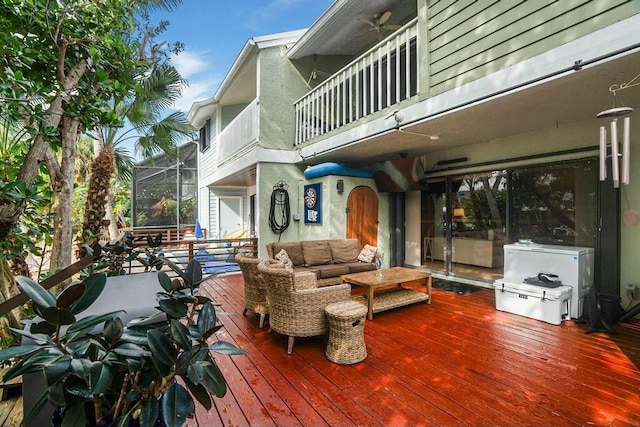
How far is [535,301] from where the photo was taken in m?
4.07

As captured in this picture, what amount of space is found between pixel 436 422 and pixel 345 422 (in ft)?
2.06

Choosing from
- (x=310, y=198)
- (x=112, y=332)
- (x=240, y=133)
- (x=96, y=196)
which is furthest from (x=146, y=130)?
(x=112, y=332)

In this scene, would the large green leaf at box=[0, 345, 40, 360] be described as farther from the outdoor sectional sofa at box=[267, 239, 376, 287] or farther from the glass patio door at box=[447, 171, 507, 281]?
the glass patio door at box=[447, 171, 507, 281]

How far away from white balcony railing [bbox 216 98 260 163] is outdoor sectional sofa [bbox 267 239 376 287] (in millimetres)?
2829

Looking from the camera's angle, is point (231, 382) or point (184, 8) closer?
point (231, 382)

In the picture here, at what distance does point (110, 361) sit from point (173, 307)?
275 millimetres

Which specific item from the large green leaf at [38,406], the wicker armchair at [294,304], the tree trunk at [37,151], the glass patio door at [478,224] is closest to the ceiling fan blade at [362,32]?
the glass patio door at [478,224]

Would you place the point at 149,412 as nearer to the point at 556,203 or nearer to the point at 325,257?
the point at 325,257

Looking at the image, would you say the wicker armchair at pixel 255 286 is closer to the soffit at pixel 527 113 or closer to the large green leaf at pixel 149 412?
the large green leaf at pixel 149 412

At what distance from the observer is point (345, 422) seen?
2.09m

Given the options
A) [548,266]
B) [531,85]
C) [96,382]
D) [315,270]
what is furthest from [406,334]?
[96,382]

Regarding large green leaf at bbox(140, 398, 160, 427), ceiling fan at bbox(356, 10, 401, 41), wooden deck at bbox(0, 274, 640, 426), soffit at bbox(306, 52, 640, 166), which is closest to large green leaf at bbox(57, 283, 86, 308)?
large green leaf at bbox(140, 398, 160, 427)

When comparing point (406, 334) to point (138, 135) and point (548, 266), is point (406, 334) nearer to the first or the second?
point (548, 266)

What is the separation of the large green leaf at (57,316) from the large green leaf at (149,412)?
366 millimetres
